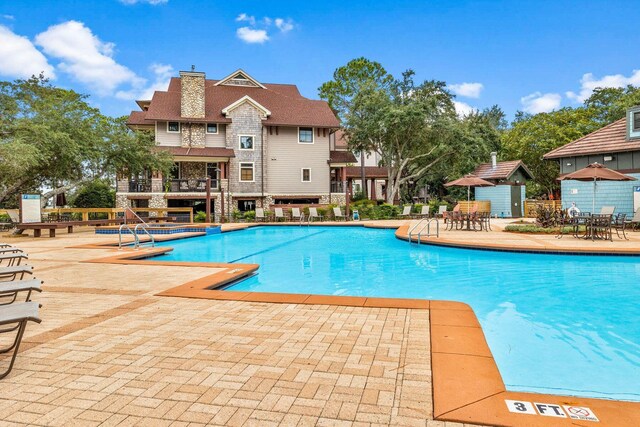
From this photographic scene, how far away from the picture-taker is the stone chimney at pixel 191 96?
83.6ft

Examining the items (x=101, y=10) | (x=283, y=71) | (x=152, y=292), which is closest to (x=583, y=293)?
(x=152, y=292)

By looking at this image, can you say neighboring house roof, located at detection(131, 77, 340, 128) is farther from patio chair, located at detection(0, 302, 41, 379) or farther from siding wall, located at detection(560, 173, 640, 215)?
patio chair, located at detection(0, 302, 41, 379)

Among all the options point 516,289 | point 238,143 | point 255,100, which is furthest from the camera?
point 255,100

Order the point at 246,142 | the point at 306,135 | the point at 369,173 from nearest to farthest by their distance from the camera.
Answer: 1. the point at 246,142
2. the point at 306,135
3. the point at 369,173

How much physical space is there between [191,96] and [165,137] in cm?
315

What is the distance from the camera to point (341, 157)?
2831 centimetres

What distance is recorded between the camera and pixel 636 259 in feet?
29.8

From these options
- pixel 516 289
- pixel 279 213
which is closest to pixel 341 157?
pixel 279 213

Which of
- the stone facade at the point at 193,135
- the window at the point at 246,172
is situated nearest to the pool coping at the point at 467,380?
the window at the point at 246,172

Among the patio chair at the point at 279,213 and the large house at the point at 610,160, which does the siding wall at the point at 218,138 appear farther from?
the large house at the point at 610,160

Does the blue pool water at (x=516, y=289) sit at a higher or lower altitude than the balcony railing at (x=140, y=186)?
lower

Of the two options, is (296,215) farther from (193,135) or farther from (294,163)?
(193,135)

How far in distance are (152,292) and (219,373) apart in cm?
305

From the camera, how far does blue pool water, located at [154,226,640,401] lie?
11.6 ft
